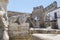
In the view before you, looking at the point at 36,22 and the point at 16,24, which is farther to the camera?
the point at 36,22

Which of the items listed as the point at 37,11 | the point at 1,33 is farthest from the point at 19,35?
the point at 37,11

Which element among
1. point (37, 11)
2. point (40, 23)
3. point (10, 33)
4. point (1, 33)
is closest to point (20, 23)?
point (10, 33)

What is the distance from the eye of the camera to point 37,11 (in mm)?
11359

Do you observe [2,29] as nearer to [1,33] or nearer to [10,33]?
[1,33]

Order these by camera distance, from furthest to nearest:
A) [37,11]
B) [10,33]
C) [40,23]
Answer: [37,11]
[40,23]
[10,33]

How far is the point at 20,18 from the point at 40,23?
767cm

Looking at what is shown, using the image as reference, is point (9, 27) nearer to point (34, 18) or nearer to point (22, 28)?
point (22, 28)

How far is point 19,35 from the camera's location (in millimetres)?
2891

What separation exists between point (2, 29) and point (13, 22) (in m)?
0.58

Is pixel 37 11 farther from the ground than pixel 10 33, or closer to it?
farther from the ground

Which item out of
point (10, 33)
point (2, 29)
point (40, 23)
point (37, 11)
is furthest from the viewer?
point (37, 11)

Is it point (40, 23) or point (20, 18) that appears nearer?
point (20, 18)

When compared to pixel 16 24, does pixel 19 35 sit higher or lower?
lower

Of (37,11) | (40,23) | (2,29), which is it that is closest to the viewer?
(2,29)
